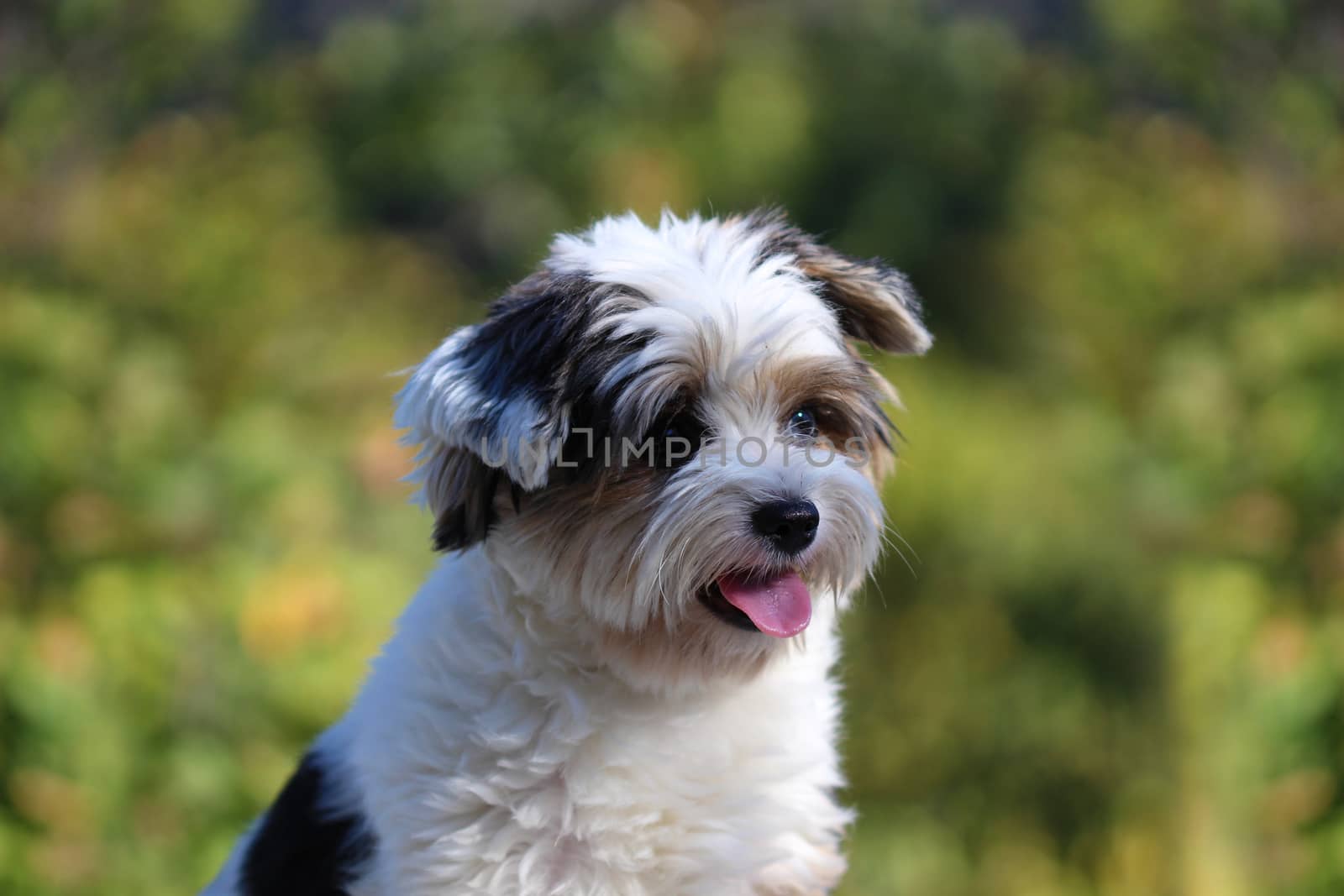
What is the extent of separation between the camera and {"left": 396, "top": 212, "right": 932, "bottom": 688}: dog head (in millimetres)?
2367

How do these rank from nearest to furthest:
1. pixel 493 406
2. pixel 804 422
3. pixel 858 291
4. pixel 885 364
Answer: pixel 493 406 < pixel 804 422 < pixel 858 291 < pixel 885 364

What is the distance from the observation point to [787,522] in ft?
7.73

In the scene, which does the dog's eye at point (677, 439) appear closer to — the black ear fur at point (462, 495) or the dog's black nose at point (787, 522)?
the dog's black nose at point (787, 522)

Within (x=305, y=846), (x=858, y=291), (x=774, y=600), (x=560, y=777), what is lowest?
(x=305, y=846)

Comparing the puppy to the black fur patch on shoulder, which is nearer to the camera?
the puppy

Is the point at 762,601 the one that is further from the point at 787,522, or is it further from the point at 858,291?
the point at 858,291

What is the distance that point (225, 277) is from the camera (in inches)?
213

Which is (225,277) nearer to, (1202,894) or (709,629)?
(709,629)

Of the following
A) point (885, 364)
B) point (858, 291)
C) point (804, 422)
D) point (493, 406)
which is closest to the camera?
point (493, 406)

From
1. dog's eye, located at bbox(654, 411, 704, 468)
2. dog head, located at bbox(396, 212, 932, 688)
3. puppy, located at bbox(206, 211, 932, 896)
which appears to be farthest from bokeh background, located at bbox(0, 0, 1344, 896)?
dog's eye, located at bbox(654, 411, 704, 468)

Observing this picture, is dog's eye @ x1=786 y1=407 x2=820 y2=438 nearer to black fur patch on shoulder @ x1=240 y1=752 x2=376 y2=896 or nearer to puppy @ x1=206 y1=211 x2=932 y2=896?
puppy @ x1=206 y1=211 x2=932 y2=896

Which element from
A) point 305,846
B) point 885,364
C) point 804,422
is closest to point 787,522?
point 804,422

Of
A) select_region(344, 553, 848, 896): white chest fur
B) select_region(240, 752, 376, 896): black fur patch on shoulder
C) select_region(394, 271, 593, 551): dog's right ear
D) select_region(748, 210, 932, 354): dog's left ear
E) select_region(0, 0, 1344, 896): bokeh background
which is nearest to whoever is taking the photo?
select_region(394, 271, 593, 551): dog's right ear

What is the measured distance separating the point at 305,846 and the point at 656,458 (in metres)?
1.08
